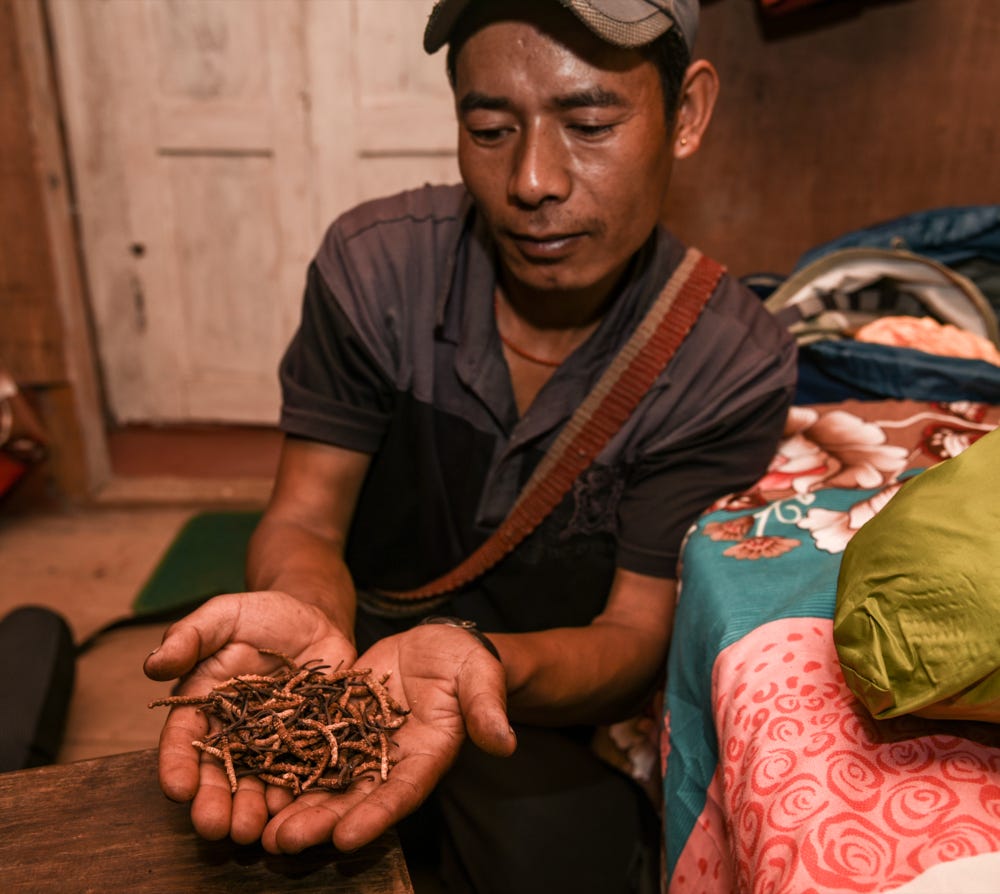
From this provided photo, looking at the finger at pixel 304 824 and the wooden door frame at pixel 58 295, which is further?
the wooden door frame at pixel 58 295

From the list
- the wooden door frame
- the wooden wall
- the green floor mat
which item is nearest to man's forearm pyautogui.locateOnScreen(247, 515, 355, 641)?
the green floor mat

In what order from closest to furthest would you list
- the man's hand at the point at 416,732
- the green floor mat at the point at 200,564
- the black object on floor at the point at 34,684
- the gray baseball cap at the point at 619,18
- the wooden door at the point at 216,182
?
the man's hand at the point at 416,732 < the gray baseball cap at the point at 619,18 < the black object on floor at the point at 34,684 < the wooden door at the point at 216,182 < the green floor mat at the point at 200,564

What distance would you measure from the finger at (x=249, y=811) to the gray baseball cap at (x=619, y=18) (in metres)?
0.99

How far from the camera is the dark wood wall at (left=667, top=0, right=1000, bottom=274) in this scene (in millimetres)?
2035

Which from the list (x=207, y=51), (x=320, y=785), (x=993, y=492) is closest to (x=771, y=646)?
(x=993, y=492)

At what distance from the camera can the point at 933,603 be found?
0.74 meters

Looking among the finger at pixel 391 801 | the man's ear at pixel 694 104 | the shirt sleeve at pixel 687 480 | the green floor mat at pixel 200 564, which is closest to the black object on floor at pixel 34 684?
the green floor mat at pixel 200 564

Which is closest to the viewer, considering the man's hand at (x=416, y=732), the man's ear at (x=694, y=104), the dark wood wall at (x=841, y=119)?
the man's hand at (x=416, y=732)

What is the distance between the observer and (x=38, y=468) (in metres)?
2.96

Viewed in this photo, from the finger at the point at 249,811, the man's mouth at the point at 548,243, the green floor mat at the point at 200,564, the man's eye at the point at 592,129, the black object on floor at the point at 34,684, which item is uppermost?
the man's eye at the point at 592,129

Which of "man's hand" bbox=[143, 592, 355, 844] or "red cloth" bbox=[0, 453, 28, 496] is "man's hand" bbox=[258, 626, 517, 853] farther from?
"red cloth" bbox=[0, 453, 28, 496]

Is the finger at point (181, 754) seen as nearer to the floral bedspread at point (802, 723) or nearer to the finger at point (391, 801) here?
the finger at point (391, 801)

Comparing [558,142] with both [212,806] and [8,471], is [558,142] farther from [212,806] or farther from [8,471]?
[8,471]

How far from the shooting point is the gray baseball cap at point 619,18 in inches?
45.8
